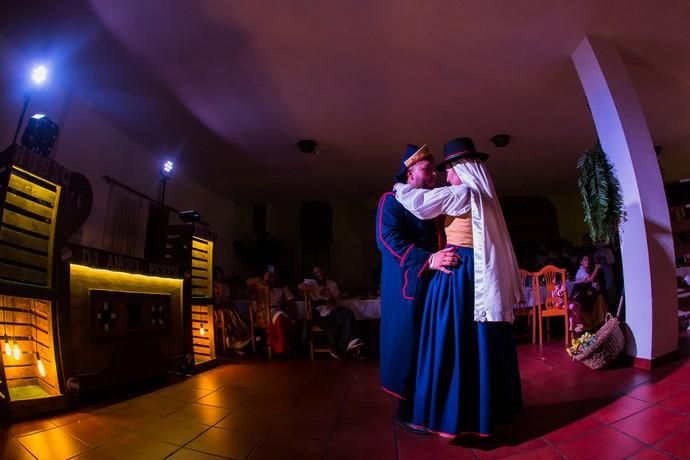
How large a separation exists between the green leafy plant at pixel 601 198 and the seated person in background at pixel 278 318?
3.67m

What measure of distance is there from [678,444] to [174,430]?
2.50 meters

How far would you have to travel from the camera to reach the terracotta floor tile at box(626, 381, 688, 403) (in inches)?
77.2

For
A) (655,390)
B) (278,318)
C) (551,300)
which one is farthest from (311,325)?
(655,390)

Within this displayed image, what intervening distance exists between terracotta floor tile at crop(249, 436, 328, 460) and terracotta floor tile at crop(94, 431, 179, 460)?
17.8 inches

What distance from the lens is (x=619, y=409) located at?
6.11 ft

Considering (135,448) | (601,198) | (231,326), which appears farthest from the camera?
(231,326)

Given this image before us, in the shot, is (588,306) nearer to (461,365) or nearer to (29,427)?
(461,365)

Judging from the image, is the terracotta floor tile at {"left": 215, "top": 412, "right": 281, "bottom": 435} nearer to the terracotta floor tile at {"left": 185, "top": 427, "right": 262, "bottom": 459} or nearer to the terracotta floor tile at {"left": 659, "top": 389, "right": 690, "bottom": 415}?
the terracotta floor tile at {"left": 185, "top": 427, "right": 262, "bottom": 459}

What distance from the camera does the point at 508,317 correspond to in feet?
5.20

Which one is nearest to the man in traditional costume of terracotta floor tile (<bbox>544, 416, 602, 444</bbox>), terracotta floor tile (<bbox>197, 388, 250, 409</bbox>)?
terracotta floor tile (<bbox>544, 416, 602, 444</bbox>)

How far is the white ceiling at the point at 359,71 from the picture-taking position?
8.79 ft

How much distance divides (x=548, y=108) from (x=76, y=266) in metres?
5.30

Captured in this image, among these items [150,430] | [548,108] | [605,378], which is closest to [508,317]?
[605,378]

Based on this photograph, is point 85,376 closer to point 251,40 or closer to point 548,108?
point 251,40
